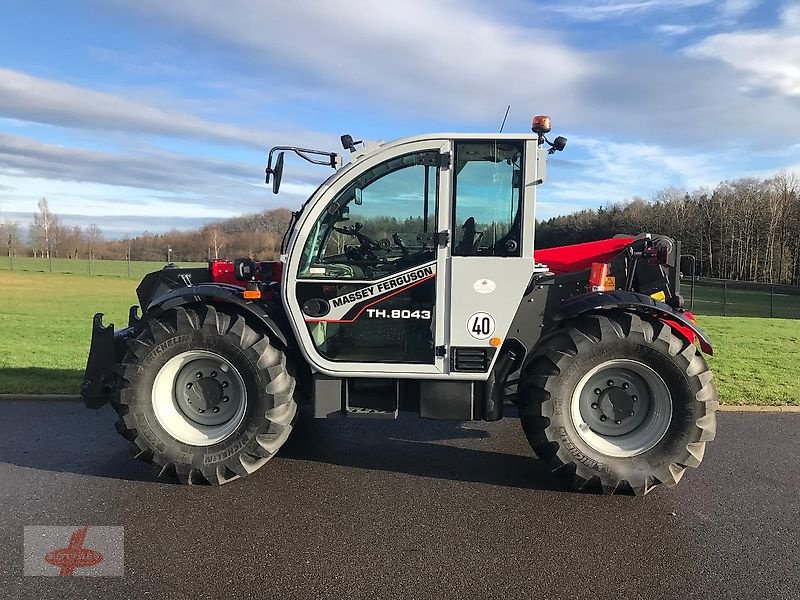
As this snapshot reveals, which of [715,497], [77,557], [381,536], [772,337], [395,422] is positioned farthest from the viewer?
[772,337]

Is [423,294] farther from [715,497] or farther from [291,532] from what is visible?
[715,497]

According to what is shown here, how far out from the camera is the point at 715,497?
14.5 feet

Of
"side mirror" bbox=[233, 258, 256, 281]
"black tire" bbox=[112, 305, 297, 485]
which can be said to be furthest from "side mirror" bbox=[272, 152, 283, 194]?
"black tire" bbox=[112, 305, 297, 485]

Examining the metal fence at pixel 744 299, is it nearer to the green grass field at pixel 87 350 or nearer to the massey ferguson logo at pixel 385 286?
the green grass field at pixel 87 350

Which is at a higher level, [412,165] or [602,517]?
[412,165]

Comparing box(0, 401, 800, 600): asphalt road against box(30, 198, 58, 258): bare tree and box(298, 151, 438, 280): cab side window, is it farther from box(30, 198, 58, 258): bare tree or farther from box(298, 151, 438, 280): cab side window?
box(30, 198, 58, 258): bare tree

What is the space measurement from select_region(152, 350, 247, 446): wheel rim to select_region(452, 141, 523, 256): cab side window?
2.00 metres

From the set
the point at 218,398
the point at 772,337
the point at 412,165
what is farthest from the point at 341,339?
the point at 772,337

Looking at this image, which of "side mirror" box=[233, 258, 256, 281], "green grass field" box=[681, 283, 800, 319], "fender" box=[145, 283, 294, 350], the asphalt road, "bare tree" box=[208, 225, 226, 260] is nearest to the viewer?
the asphalt road

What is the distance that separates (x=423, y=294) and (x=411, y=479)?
54.4 inches

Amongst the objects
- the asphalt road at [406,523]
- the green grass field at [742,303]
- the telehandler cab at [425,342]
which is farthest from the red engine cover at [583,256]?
the green grass field at [742,303]

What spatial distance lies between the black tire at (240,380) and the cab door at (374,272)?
0.36m

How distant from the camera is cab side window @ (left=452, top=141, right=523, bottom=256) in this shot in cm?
448

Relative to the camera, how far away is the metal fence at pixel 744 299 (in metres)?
26.3
